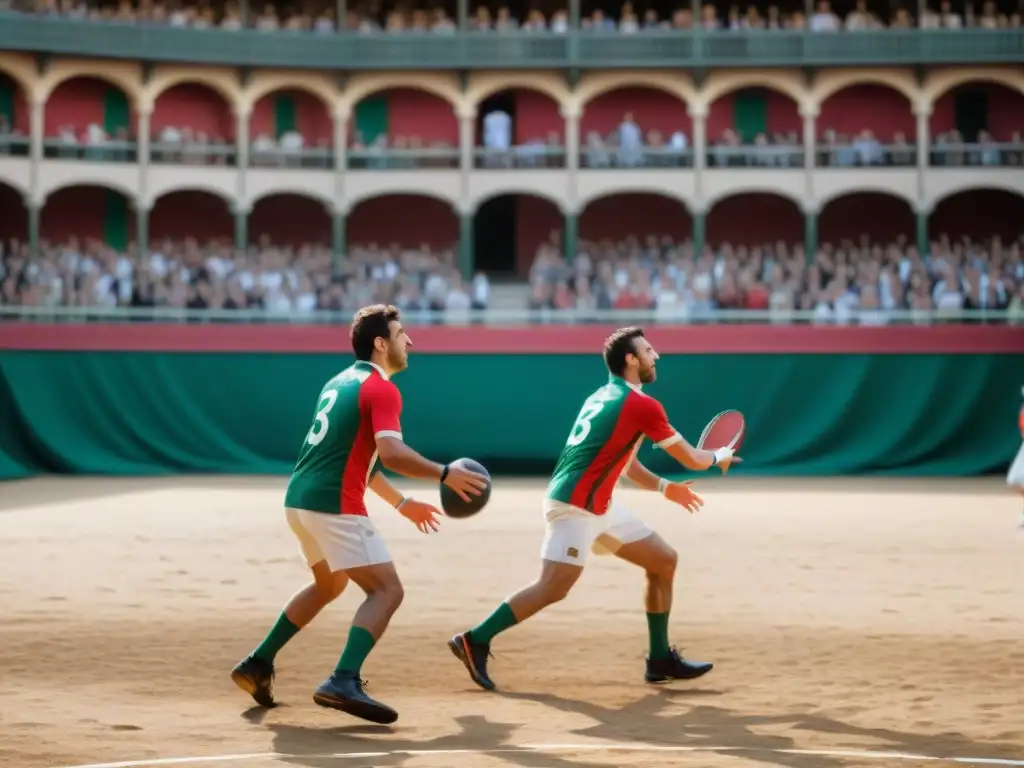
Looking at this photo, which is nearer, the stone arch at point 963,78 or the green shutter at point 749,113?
the stone arch at point 963,78

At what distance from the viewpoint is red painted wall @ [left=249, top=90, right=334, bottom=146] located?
124 feet

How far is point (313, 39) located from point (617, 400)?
95.8ft

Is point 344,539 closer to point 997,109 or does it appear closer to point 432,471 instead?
point 432,471

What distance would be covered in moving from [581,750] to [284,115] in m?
33.1

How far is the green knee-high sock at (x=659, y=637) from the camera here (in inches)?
315

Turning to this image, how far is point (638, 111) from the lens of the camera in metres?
38.0

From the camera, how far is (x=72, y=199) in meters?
37.0

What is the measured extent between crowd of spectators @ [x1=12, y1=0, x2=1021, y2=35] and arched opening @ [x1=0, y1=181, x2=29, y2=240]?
448 cm

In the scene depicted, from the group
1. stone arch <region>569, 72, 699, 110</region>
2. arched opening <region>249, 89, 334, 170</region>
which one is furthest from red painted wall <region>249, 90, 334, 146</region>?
stone arch <region>569, 72, 699, 110</region>

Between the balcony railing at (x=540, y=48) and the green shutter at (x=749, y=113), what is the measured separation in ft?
7.63

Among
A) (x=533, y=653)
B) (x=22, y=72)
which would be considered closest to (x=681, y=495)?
(x=533, y=653)

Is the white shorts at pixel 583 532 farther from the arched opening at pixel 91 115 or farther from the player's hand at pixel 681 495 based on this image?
the arched opening at pixel 91 115

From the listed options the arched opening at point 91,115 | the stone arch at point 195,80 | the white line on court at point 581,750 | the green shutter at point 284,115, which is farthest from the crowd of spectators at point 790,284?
the white line on court at point 581,750

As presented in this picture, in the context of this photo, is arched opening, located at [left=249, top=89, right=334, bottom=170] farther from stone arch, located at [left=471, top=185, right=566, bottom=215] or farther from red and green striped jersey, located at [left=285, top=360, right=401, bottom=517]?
red and green striped jersey, located at [left=285, top=360, right=401, bottom=517]
